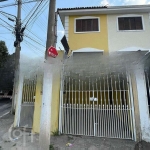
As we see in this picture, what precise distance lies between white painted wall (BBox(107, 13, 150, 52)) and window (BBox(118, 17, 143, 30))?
28cm

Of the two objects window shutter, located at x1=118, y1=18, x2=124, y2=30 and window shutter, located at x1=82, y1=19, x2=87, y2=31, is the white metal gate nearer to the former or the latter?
window shutter, located at x1=82, y1=19, x2=87, y2=31

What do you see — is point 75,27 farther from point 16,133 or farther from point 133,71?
point 16,133

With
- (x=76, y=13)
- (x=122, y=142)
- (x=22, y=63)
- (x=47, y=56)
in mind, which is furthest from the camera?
(x=76, y=13)

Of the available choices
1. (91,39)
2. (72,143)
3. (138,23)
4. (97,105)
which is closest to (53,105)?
(72,143)

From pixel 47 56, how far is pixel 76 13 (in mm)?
6844

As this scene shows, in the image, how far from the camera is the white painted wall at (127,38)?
341 inches

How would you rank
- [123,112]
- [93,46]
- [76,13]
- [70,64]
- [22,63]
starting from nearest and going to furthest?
1. [123,112]
2. [70,64]
3. [22,63]
4. [93,46]
5. [76,13]

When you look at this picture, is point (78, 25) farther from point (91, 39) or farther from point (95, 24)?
point (91, 39)

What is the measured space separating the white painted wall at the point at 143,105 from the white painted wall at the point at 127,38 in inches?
156

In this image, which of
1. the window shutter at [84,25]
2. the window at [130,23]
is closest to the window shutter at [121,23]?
the window at [130,23]

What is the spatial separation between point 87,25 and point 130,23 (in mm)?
2664

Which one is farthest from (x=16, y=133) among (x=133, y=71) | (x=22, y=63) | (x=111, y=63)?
(x=133, y=71)

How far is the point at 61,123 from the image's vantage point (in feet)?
17.1

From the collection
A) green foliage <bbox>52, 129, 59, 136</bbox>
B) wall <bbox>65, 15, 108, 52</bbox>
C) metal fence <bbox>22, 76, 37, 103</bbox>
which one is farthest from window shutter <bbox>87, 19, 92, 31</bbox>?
green foliage <bbox>52, 129, 59, 136</bbox>
